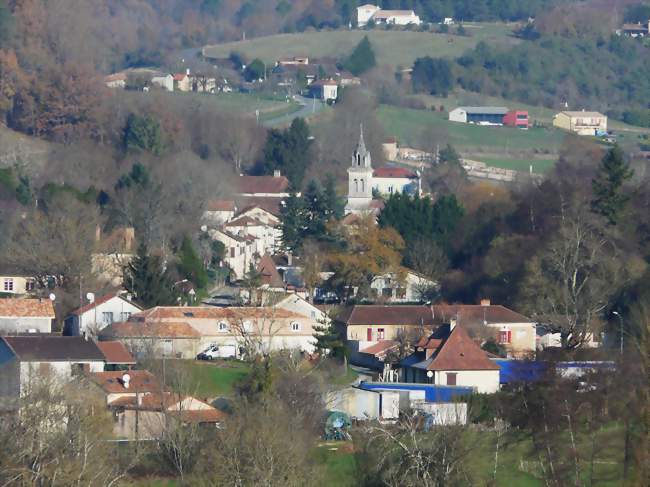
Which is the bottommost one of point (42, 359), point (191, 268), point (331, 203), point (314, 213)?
point (331, 203)

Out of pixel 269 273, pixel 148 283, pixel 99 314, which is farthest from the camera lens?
pixel 269 273

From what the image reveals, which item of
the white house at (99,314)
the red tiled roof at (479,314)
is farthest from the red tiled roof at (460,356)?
the white house at (99,314)

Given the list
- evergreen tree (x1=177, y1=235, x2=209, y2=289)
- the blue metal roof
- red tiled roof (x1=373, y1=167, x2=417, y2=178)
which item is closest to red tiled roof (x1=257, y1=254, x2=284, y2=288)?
evergreen tree (x1=177, y1=235, x2=209, y2=289)

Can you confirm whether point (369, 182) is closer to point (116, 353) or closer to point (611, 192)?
point (611, 192)

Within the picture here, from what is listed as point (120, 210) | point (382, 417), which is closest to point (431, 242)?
point (120, 210)

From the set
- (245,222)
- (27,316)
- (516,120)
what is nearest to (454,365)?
(27,316)

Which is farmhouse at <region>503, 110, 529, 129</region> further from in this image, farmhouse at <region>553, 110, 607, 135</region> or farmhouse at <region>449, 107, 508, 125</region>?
farmhouse at <region>553, 110, 607, 135</region>
